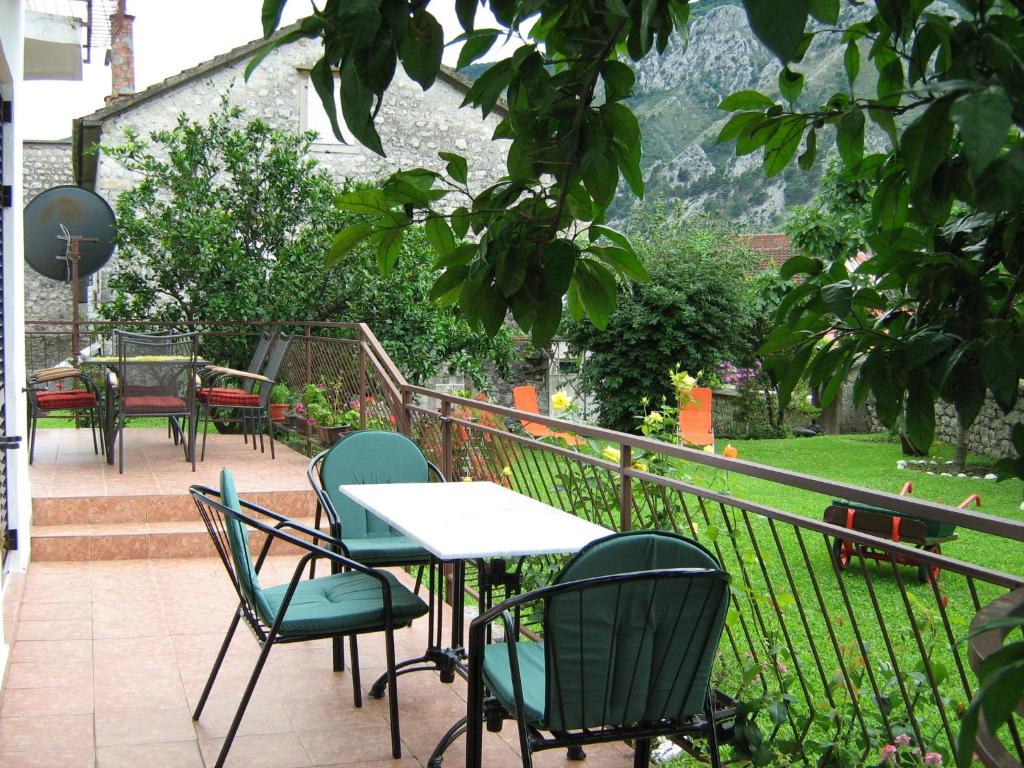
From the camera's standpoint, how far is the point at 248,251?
10.7 m

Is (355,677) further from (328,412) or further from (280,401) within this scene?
(280,401)

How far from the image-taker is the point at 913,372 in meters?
0.99

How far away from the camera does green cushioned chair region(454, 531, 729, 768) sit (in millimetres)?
2254

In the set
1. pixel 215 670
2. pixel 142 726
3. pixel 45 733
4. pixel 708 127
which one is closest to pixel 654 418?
pixel 215 670

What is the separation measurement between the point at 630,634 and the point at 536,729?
1.05 feet

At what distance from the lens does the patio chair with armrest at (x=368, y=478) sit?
4035 millimetres

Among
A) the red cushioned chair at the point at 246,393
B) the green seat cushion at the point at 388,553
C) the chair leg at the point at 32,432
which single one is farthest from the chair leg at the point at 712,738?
the chair leg at the point at 32,432

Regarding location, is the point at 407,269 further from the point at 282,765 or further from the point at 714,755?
the point at 714,755

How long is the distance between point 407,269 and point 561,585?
28.5 feet

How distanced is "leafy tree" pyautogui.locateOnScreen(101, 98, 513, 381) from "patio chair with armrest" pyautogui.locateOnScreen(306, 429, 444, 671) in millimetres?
5808

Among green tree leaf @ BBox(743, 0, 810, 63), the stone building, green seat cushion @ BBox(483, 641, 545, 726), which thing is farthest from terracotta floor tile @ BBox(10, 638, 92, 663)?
the stone building

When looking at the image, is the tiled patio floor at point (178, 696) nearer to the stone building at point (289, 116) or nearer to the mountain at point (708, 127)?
the stone building at point (289, 116)

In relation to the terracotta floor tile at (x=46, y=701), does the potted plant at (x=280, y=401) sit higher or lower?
higher

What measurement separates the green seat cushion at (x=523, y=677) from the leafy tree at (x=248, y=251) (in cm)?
750
